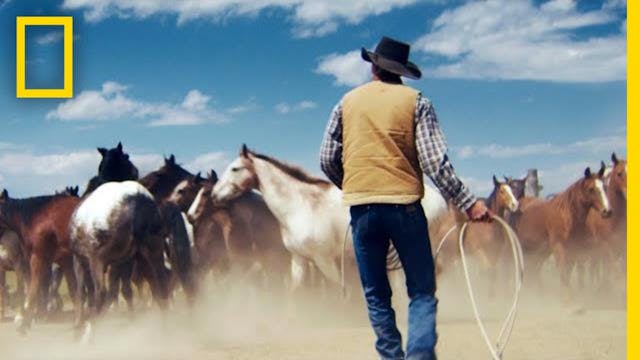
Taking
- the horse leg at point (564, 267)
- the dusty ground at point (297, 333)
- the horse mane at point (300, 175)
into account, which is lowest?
the dusty ground at point (297, 333)

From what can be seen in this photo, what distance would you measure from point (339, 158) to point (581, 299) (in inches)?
402

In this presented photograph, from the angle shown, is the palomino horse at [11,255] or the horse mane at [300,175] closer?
the horse mane at [300,175]

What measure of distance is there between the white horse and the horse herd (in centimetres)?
1

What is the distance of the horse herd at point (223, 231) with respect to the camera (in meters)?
11.1

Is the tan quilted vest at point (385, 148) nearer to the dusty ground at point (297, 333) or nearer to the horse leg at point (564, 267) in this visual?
the dusty ground at point (297, 333)

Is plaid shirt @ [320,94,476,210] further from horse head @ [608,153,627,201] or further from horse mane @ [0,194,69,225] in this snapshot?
horse head @ [608,153,627,201]

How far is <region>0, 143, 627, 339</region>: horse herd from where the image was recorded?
11.1m

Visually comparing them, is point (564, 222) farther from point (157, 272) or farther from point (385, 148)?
point (385, 148)

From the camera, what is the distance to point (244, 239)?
14945 mm

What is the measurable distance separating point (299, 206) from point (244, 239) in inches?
96.5

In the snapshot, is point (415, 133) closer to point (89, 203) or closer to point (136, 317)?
point (89, 203)

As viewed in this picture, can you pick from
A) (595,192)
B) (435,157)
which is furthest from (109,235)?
(595,192)

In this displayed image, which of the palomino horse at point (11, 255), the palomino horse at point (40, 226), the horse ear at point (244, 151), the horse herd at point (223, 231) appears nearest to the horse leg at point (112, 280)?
the horse herd at point (223, 231)

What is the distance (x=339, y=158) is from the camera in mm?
5762
